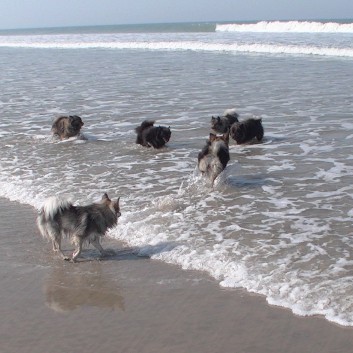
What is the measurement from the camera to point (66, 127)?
12.3 meters

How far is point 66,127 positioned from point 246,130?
142 inches

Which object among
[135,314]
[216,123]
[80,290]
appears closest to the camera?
[135,314]

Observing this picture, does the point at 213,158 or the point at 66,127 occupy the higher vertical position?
the point at 213,158

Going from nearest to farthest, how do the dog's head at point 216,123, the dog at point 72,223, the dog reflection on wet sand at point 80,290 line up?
1. the dog reflection on wet sand at point 80,290
2. the dog at point 72,223
3. the dog's head at point 216,123

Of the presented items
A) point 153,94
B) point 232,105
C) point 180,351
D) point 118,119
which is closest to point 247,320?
point 180,351

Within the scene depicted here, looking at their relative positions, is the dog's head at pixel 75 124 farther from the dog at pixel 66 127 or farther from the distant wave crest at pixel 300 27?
the distant wave crest at pixel 300 27

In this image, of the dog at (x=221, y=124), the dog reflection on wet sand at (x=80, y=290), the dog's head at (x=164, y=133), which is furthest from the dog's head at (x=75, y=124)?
the dog reflection on wet sand at (x=80, y=290)

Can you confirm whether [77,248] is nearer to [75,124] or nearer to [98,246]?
[98,246]

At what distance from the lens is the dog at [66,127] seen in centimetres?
1230

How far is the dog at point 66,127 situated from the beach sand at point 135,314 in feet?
19.8

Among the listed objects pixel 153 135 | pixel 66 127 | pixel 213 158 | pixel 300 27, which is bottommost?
pixel 300 27

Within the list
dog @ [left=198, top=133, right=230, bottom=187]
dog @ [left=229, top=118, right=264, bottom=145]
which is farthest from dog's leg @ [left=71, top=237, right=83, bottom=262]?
dog @ [left=229, top=118, right=264, bottom=145]

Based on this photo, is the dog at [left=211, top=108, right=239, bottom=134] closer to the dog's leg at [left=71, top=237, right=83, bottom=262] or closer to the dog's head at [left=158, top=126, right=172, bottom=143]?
the dog's head at [left=158, top=126, right=172, bottom=143]

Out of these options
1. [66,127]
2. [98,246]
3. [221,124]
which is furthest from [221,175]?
[66,127]
